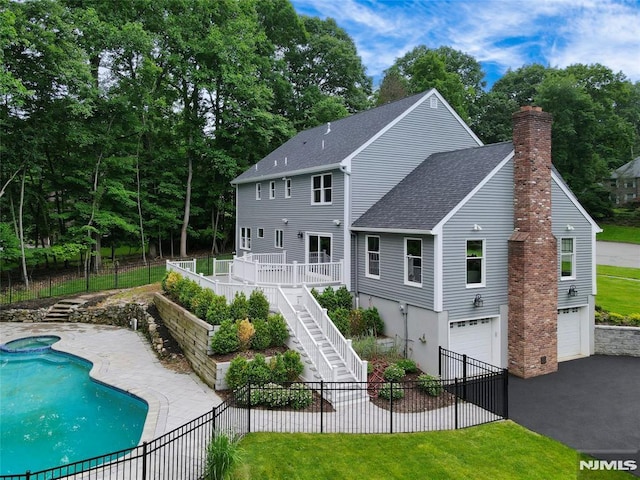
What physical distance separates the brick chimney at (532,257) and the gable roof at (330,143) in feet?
17.9

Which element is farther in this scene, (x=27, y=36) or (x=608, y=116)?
(x=608, y=116)

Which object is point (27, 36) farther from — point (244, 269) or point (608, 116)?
point (608, 116)

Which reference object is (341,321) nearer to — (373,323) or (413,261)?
(373,323)

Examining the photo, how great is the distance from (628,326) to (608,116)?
43349 mm

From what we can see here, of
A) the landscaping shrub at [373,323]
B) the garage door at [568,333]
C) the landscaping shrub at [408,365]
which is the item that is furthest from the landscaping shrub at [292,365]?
the garage door at [568,333]

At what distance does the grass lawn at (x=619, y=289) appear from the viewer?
771 inches

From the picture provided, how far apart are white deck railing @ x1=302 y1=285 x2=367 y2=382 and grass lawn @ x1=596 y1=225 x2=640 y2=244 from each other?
129 ft

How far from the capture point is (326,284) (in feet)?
55.6

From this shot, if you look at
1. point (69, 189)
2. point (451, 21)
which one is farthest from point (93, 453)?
point (69, 189)

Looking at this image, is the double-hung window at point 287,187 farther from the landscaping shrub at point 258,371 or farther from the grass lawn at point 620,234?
the grass lawn at point 620,234

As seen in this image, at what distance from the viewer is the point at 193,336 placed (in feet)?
48.7

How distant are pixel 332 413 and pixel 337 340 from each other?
8.04 feet

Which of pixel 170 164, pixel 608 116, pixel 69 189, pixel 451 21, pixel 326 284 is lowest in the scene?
pixel 326 284

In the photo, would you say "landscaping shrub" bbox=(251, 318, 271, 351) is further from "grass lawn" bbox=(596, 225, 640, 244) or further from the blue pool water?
"grass lawn" bbox=(596, 225, 640, 244)
